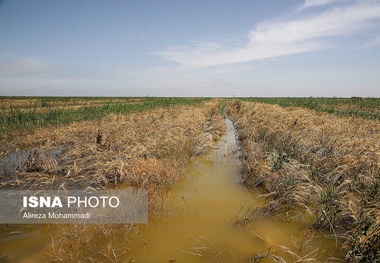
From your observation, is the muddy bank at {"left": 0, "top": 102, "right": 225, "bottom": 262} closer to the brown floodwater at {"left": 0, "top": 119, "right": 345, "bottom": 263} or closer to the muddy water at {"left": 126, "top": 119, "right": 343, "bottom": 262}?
the brown floodwater at {"left": 0, "top": 119, "right": 345, "bottom": 263}

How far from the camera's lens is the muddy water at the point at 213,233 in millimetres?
3637

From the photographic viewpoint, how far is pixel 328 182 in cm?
573

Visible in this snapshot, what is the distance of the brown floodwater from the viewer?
3.58 meters

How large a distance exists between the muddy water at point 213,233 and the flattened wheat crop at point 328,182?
1.18ft

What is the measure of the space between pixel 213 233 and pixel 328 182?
326 centimetres

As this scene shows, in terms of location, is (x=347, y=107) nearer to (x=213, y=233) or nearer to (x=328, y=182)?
(x=328, y=182)

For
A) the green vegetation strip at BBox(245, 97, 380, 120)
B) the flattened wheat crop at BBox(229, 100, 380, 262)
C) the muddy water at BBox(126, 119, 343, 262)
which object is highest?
the green vegetation strip at BBox(245, 97, 380, 120)

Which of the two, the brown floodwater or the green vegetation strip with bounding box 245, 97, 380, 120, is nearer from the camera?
the brown floodwater

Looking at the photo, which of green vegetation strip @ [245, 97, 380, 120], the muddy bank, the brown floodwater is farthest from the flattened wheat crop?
green vegetation strip @ [245, 97, 380, 120]

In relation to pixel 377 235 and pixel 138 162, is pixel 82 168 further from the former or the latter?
pixel 377 235

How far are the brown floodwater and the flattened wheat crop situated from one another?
0.96ft

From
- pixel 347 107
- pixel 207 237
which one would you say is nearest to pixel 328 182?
pixel 207 237

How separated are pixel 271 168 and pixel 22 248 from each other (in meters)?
5.36

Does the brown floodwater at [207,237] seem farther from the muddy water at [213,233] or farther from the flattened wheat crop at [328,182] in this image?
the flattened wheat crop at [328,182]
